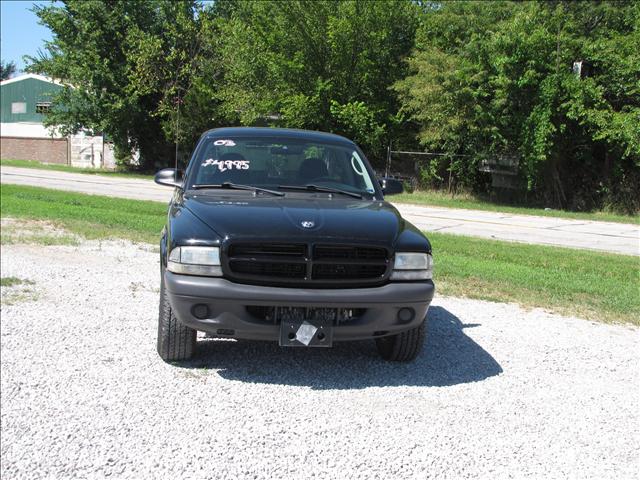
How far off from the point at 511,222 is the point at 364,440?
15.4 meters

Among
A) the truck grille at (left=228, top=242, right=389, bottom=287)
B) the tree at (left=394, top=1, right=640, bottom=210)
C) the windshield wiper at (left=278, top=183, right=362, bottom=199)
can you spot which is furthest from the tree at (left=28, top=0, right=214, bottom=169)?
the truck grille at (left=228, top=242, right=389, bottom=287)

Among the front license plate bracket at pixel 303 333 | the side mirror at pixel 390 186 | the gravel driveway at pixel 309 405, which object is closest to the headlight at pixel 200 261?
the front license plate bracket at pixel 303 333

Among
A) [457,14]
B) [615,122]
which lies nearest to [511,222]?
[615,122]

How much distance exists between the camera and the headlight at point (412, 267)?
4289 millimetres

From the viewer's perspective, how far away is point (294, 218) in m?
4.27

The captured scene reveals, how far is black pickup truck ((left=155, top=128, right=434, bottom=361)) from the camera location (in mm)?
4016

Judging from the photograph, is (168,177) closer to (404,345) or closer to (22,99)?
(404,345)

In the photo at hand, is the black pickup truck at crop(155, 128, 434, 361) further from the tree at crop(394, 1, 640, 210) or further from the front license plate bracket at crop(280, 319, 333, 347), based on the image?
the tree at crop(394, 1, 640, 210)

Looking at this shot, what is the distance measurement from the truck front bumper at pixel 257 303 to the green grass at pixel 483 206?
712 inches

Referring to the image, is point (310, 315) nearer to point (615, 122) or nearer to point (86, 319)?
point (86, 319)

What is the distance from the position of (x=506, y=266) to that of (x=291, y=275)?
20.1 ft

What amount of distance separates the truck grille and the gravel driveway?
74cm

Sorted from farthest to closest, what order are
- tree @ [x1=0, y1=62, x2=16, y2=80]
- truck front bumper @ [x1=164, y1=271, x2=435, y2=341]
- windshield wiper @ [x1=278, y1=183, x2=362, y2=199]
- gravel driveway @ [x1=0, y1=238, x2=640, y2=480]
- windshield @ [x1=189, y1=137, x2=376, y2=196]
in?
tree @ [x1=0, y1=62, x2=16, y2=80]
windshield @ [x1=189, y1=137, x2=376, y2=196]
windshield wiper @ [x1=278, y1=183, x2=362, y2=199]
truck front bumper @ [x1=164, y1=271, x2=435, y2=341]
gravel driveway @ [x1=0, y1=238, x2=640, y2=480]

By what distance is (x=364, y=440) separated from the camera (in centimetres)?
344
